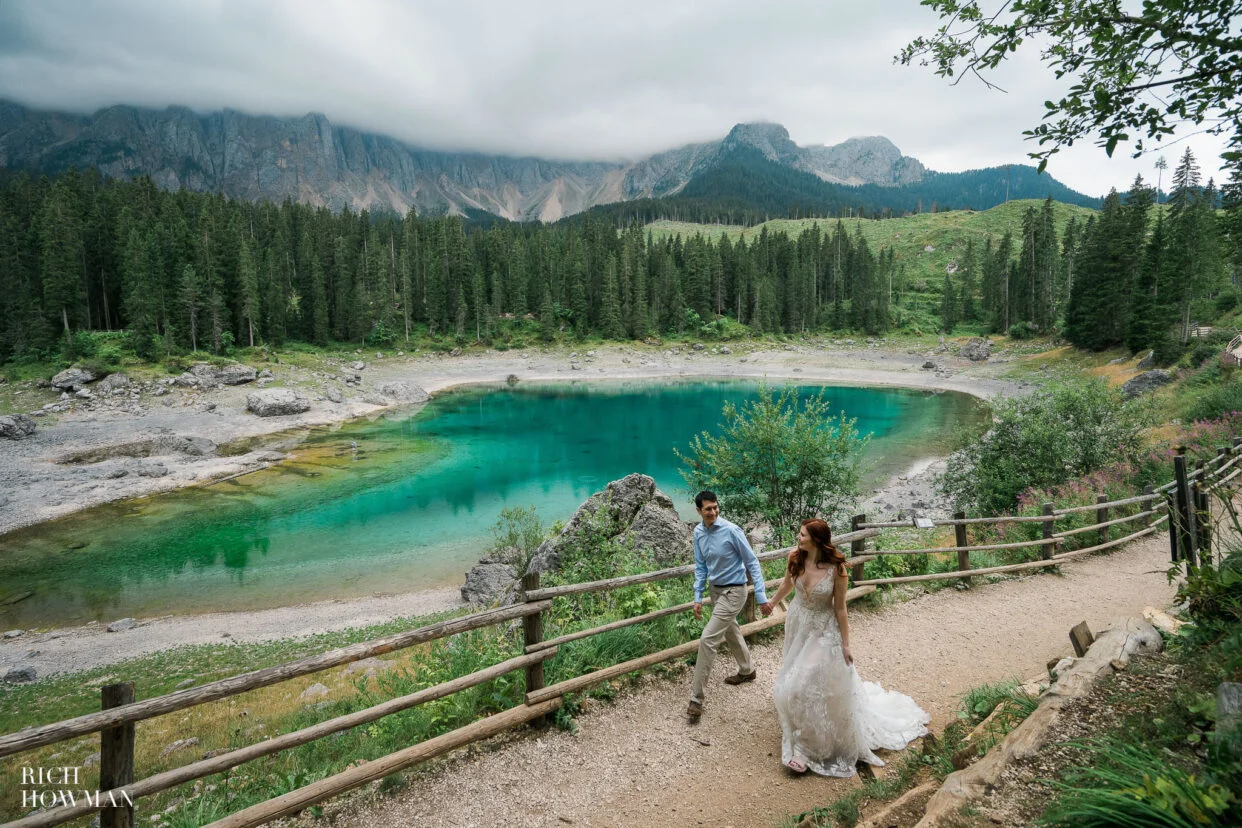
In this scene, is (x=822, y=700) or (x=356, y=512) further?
(x=356, y=512)

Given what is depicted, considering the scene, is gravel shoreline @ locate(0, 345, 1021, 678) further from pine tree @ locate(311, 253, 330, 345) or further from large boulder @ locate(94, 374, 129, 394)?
pine tree @ locate(311, 253, 330, 345)

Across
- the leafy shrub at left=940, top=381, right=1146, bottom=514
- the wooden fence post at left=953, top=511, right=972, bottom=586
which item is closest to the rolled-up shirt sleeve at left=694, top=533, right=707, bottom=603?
the wooden fence post at left=953, top=511, right=972, bottom=586

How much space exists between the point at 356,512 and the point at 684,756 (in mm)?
26407

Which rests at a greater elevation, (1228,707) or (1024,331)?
(1024,331)

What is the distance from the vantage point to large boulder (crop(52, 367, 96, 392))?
150ft

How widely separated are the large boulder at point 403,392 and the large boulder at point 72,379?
23.1m

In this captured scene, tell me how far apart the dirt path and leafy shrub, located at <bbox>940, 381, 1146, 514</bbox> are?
9.46 metres

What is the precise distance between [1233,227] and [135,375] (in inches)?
2598

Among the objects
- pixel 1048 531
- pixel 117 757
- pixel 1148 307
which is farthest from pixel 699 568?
pixel 1148 307

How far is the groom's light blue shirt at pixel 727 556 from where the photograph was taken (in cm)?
677

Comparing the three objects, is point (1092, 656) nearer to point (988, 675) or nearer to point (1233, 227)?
point (988, 675)

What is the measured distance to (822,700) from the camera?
563cm

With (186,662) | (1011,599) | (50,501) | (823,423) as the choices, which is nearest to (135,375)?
(50,501)

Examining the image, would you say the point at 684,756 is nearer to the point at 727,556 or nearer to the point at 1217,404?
the point at 727,556
